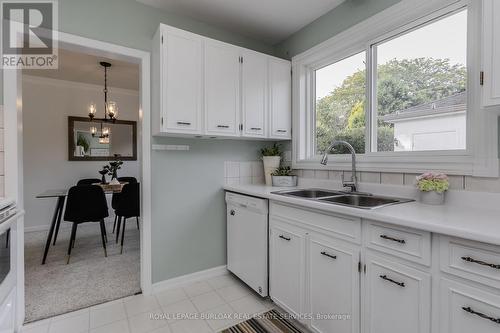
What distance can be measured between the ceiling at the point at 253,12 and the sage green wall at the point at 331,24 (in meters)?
0.06

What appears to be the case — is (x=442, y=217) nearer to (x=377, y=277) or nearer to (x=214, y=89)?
(x=377, y=277)

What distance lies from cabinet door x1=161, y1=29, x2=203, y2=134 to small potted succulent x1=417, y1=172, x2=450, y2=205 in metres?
1.66

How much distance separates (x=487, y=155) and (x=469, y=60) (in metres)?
0.56

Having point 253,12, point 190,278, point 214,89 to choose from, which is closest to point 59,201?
point 190,278

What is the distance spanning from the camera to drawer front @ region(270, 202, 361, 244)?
136 cm

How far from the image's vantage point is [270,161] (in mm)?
2676

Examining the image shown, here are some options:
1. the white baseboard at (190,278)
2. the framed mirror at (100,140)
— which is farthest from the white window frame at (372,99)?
the framed mirror at (100,140)

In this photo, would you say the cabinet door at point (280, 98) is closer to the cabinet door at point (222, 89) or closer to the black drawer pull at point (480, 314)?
the cabinet door at point (222, 89)

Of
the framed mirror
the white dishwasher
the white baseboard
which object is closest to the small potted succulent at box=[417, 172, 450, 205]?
the white dishwasher

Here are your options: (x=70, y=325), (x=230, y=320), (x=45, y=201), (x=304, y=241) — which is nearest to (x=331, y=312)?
(x=304, y=241)

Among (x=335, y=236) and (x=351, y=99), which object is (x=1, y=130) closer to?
(x=335, y=236)

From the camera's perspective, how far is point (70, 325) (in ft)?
5.93

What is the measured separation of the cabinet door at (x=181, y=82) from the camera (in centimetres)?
199

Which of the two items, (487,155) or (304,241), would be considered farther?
(304,241)
